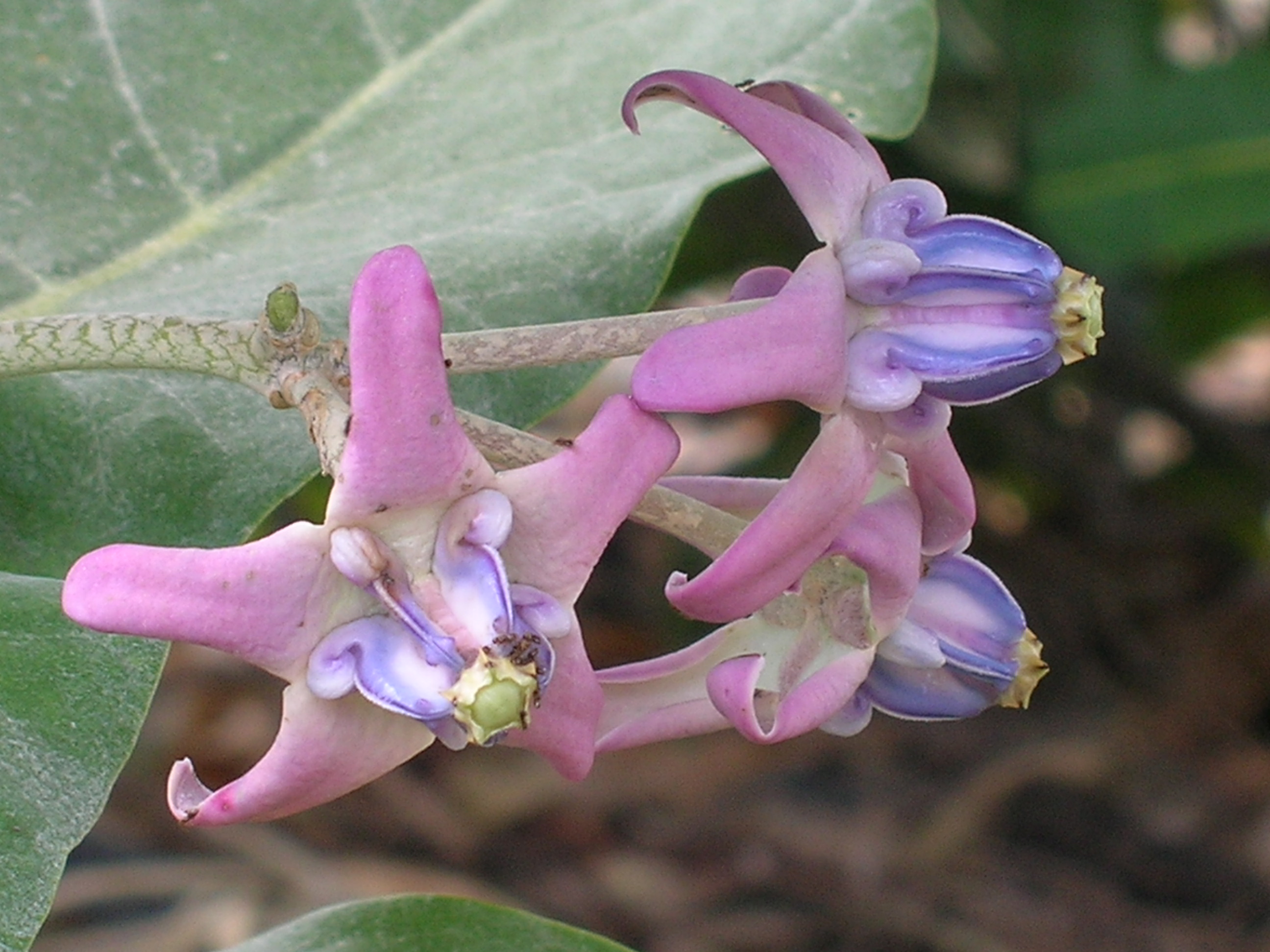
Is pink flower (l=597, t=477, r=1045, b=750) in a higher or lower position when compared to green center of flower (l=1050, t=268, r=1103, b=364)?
lower

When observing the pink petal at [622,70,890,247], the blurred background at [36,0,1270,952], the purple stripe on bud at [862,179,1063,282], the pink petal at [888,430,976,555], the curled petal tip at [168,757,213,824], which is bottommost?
the blurred background at [36,0,1270,952]

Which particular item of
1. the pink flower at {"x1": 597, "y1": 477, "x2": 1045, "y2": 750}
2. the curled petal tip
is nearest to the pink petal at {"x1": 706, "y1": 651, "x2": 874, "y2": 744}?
the pink flower at {"x1": 597, "y1": 477, "x2": 1045, "y2": 750}

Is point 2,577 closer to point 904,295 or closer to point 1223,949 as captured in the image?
point 904,295

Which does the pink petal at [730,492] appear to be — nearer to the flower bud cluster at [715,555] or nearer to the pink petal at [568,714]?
the flower bud cluster at [715,555]

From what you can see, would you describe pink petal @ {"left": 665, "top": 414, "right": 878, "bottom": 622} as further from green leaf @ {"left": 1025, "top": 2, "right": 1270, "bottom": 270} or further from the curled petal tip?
green leaf @ {"left": 1025, "top": 2, "right": 1270, "bottom": 270}

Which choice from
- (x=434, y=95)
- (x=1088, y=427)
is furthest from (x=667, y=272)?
(x=1088, y=427)

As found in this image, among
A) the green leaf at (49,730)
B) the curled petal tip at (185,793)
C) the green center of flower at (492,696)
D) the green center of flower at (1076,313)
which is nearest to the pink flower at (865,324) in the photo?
the green center of flower at (1076,313)
